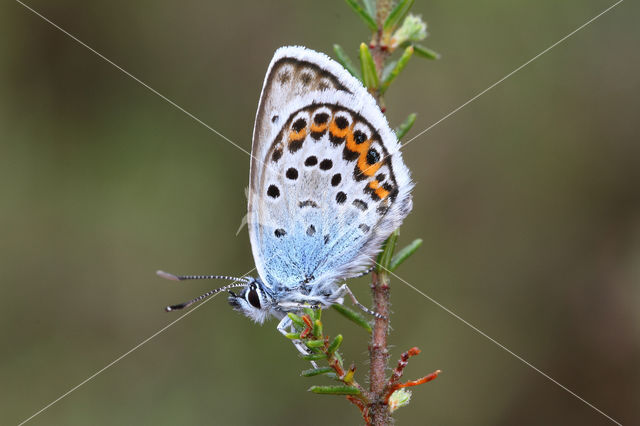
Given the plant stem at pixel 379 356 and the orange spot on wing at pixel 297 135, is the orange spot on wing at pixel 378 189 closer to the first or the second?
the orange spot on wing at pixel 297 135

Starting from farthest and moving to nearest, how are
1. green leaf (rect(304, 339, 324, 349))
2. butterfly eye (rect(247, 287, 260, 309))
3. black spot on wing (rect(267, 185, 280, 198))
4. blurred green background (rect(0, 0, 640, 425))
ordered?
1. blurred green background (rect(0, 0, 640, 425))
2. black spot on wing (rect(267, 185, 280, 198))
3. butterfly eye (rect(247, 287, 260, 309))
4. green leaf (rect(304, 339, 324, 349))

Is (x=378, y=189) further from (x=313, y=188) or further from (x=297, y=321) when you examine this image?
(x=297, y=321)

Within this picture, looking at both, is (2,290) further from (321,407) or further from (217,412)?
(321,407)

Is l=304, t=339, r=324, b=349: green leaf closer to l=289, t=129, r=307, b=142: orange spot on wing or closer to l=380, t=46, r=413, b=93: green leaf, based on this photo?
l=380, t=46, r=413, b=93: green leaf

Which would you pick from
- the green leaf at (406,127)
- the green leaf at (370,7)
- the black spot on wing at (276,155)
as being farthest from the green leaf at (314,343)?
the green leaf at (370,7)

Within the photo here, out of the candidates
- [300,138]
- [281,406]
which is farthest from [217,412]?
[300,138]

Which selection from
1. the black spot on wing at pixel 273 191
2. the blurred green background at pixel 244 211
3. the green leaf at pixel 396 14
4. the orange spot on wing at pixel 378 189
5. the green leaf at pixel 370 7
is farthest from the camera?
the blurred green background at pixel 244 211

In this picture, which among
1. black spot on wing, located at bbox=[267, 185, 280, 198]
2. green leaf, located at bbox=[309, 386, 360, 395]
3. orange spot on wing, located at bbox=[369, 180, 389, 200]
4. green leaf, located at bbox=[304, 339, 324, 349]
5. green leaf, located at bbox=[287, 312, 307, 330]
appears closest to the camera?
green leaf, located at bbox=[309, 386, 360, 395]

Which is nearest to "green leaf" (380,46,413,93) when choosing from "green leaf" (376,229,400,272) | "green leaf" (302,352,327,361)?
"green leaf" (376,229,400,272)
